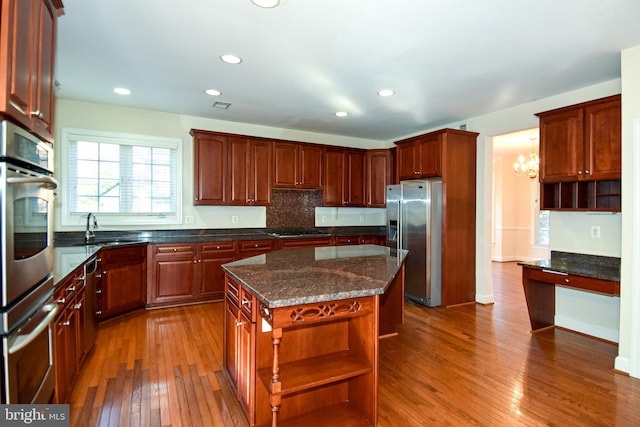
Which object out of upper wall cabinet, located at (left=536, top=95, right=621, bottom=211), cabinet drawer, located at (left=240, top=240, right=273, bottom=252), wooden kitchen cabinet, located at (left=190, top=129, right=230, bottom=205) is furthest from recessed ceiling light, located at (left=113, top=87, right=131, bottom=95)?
upper wall cabinet, located at (left=536, top=95, right=621, bottom=211)

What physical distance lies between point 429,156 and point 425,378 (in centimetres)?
294

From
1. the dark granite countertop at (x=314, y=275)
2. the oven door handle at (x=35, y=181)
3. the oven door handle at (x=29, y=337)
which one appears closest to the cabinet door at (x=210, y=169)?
the dark granite countertop at (x=314, y=275)

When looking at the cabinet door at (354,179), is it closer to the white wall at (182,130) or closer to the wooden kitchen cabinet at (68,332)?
the white wall at (182,130)

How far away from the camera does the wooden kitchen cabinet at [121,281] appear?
11.5 feet

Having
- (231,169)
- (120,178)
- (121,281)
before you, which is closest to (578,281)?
(231,169)

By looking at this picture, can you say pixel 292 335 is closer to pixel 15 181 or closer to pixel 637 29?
pixel 15 181

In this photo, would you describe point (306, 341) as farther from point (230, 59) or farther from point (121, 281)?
point (121, 281)

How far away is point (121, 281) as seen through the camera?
12.1 ft

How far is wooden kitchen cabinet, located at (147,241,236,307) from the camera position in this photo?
4.09 m

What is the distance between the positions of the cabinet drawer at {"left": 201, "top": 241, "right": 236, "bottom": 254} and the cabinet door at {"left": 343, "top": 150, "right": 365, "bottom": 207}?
83.7 inches

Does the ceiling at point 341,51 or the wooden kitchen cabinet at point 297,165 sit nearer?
the ceiling at point 341,51

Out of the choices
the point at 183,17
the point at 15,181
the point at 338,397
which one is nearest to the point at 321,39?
the point at 183,17

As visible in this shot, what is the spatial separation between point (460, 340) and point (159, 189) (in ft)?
13.7

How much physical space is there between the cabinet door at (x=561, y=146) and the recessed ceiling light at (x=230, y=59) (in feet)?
10.3
